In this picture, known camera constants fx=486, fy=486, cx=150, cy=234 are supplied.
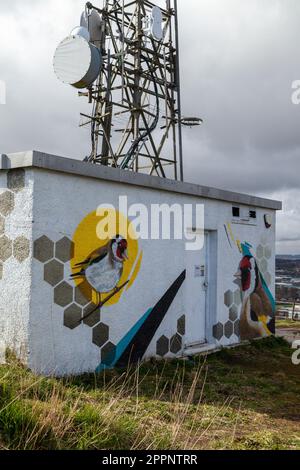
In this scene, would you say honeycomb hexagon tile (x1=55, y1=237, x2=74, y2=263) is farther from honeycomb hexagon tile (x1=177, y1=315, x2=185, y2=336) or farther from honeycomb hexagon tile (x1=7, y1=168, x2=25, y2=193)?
honeycomb hexagon tile (x1=177, y1=315, x2=185, y2=336)

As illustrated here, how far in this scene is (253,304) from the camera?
10.5m

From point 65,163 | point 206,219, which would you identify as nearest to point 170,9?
point 206,219

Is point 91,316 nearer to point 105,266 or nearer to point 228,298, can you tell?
point 105,266

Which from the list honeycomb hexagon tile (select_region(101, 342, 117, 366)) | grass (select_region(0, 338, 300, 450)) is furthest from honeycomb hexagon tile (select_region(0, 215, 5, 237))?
honeycomb hexagon tile (select_region(101, 342, 117, 366))

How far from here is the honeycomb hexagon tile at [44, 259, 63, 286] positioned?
6270mm

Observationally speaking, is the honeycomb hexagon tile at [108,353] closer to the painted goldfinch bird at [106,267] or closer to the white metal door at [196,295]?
the painted goldfinch bird at [106,267]

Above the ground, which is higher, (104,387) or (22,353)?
(22,353)

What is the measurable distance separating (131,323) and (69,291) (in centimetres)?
135

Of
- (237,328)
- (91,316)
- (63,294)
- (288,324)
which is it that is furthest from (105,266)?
(288,324)

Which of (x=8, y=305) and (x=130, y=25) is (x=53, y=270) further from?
(x=130, y=25)

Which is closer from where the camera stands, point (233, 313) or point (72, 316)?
point (72, 316)

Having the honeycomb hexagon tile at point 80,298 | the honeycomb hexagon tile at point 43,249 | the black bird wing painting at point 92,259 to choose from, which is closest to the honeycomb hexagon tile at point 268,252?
the black bird wing painting at point 92,259

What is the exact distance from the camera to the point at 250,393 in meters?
6.66

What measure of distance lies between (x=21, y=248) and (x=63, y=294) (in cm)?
83
